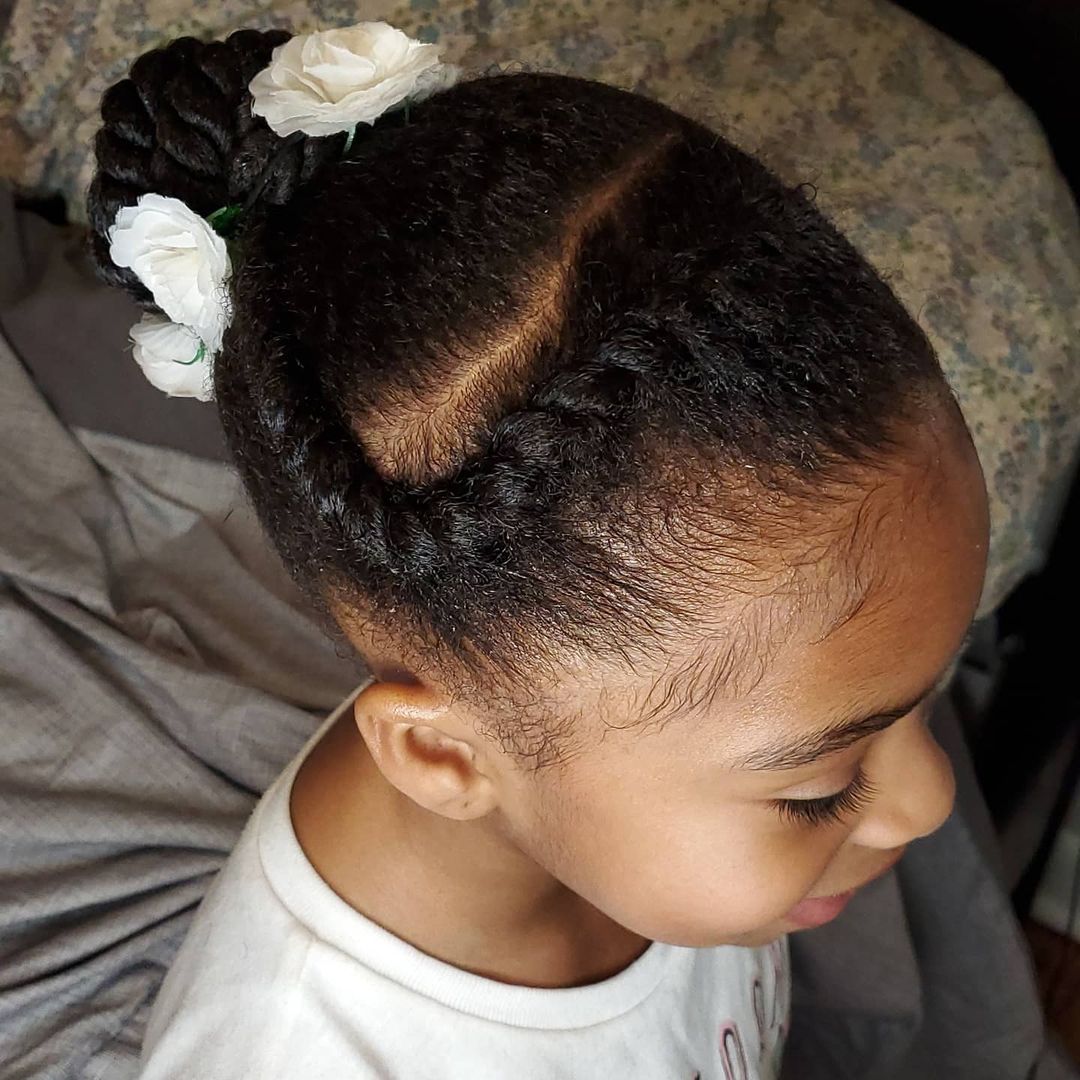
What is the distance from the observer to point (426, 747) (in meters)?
0.55

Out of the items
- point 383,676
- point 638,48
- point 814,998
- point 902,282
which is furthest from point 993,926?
point 638,48

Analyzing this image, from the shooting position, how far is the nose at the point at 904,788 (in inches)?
22.3

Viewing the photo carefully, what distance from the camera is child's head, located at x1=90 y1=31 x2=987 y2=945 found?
18.3 inches

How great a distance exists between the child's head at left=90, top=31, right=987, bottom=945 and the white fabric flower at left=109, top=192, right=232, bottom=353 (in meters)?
0.01

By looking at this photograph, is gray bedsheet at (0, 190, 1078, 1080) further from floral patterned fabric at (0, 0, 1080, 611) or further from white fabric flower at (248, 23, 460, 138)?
white fabric flower at (248, 23, 460, 138)

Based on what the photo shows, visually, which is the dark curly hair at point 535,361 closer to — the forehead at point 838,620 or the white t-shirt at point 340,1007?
the forehead at point 838,620

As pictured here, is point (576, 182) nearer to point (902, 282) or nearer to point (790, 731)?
point (790, 731)

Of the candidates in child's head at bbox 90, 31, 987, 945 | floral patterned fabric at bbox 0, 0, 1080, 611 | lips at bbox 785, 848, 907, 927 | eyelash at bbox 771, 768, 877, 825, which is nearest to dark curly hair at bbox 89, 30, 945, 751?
child's head at bbox 90, 31, 987, 945

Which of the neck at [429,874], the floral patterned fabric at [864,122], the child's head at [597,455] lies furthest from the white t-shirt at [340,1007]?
the floral patterned fabric at [864,122]

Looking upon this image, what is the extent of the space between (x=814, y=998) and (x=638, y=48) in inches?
37.8

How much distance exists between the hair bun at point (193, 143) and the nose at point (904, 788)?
0.42m

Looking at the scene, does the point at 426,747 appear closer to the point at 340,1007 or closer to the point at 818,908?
the point at 340,1007

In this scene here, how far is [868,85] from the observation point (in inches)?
44.8

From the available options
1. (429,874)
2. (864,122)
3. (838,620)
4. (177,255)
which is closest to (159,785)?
(429,874)
